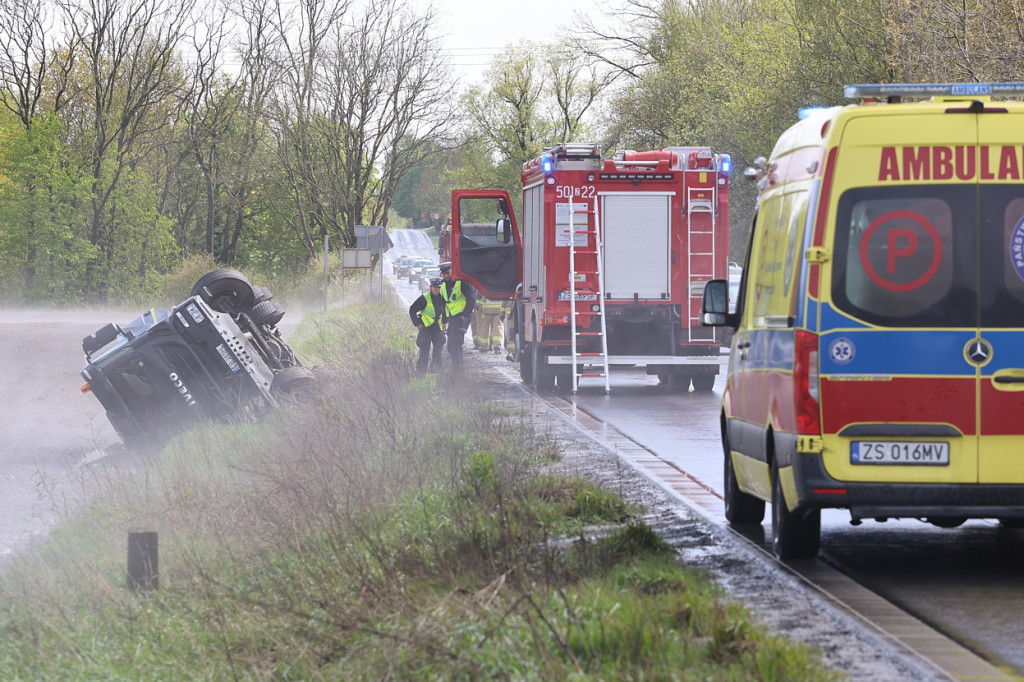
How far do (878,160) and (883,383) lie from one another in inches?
43.2

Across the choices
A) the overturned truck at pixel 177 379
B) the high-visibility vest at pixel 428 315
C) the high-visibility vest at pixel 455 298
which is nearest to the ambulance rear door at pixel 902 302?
the overturned truck at pixel 177 379

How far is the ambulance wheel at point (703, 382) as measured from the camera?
22156 millimetres

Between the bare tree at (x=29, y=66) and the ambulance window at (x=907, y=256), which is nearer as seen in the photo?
the ambulance window at (x=907, y=256)

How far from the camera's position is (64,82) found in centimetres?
5616

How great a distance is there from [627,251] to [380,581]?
586 inches

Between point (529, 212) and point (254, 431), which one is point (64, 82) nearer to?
point (529, 212)

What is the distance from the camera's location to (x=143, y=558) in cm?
823

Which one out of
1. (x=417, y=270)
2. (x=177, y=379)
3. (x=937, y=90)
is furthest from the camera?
(x=417, y=270)

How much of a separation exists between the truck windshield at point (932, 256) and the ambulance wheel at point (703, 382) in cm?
1443

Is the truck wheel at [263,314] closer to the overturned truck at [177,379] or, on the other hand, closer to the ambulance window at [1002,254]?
the overturned truck at [177,379]

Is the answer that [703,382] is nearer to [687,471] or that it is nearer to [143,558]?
[687,471]

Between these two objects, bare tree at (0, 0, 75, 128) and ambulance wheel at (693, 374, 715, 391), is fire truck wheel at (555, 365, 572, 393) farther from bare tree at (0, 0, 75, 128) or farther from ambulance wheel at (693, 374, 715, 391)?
bare tree at (0, 0, 75, 128)

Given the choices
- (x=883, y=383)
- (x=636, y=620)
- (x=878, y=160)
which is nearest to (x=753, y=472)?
(x=883, y=383)

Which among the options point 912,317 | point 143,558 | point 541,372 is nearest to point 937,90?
point 912,317
